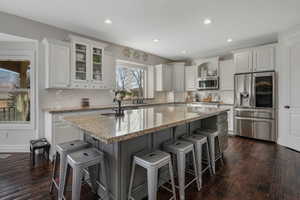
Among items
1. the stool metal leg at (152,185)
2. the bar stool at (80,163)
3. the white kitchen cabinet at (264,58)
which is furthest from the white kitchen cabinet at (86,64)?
the white kitchen cabinet at (264,58)

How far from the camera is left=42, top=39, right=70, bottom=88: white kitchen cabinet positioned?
2982mm

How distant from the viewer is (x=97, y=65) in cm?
371

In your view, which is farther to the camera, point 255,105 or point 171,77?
point 171,77

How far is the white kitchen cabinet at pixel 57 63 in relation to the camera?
2.98 metres

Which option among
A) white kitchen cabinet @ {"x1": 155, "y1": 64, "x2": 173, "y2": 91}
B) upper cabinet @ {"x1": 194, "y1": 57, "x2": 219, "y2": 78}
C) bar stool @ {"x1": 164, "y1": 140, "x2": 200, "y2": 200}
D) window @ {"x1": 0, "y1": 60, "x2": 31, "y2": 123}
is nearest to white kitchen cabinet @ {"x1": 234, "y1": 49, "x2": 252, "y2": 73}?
upper cabinet @ {"x1": 194, "y1": 57, "x2": 219, "y2": 78}

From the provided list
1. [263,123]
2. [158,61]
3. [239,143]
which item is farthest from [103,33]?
[263,123]

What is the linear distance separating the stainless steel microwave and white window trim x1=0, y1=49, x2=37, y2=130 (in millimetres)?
4872

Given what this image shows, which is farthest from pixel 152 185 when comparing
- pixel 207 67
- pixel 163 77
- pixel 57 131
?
pixel 207 67

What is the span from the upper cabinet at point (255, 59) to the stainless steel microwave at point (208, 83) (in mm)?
843

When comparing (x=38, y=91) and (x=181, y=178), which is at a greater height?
(x=38, y=91)

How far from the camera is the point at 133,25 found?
323cm

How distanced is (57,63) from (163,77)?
3.41m

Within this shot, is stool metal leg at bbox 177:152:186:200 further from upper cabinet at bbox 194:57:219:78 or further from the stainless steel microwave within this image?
upper cabinet at bbox 194:57:219:78

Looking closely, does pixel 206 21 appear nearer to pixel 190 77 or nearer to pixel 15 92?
pixel 190 77
